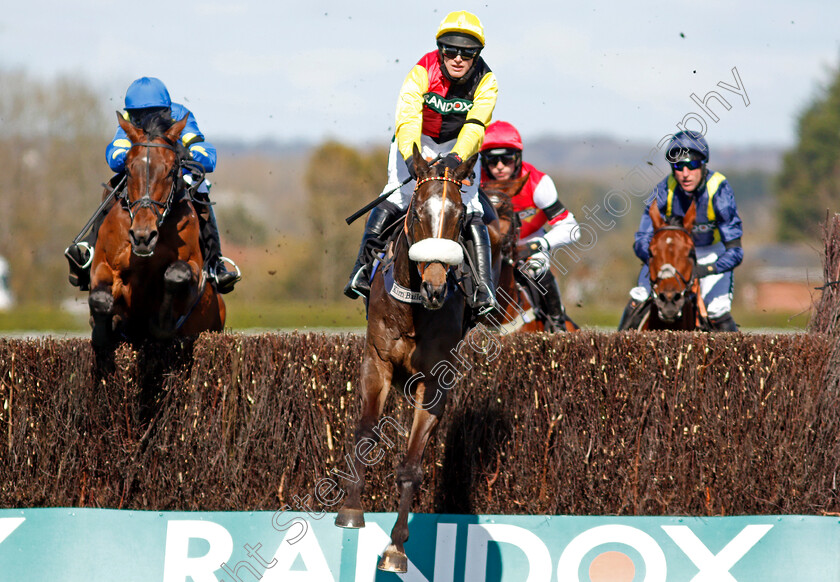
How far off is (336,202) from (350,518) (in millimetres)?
23722

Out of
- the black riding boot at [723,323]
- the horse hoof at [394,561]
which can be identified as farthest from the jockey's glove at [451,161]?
the black riding boot at [723,323]

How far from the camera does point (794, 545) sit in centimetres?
548

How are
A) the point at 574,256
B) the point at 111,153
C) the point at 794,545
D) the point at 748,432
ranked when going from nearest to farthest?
the point at 794,545
the point at 748,432
the point at 111,153
the point at 574,256

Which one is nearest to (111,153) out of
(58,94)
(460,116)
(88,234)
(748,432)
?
(88,234)

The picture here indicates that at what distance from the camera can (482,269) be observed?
5406 mm

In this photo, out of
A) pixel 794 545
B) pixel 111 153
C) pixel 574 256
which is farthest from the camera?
pixel 574 256

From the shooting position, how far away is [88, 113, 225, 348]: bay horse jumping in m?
5.73

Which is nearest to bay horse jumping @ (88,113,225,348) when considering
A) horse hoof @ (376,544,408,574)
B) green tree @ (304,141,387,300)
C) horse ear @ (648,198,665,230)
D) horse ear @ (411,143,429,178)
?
horse ear @ (411,143,429,178)

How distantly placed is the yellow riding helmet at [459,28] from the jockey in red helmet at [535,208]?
278 cm

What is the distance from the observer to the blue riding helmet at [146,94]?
6.57 metres

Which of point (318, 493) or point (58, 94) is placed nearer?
point (318, 493)

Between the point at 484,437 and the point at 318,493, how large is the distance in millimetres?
1020

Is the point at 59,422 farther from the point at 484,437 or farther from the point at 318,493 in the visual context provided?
the point at 484,437

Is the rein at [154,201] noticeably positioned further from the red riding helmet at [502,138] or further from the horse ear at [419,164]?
the red riding helmet at [502,138]
